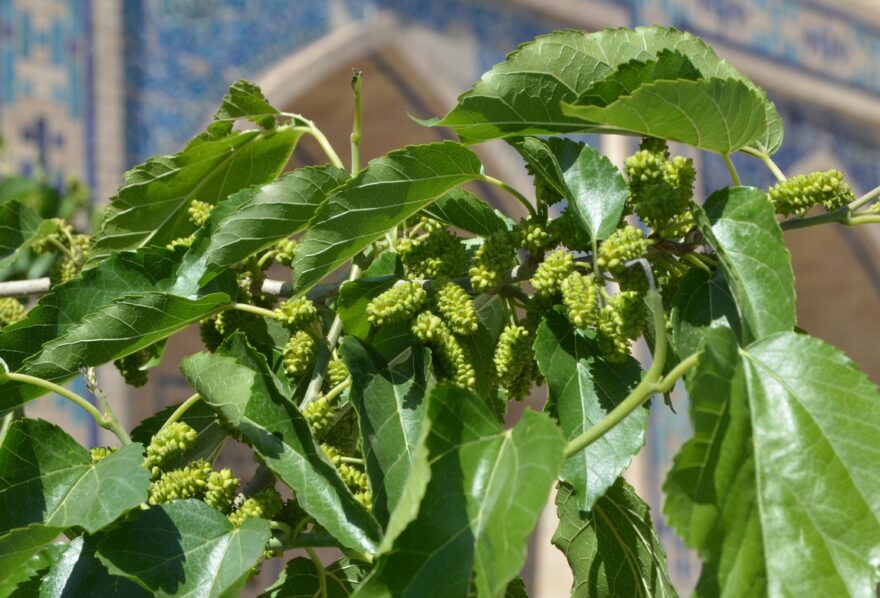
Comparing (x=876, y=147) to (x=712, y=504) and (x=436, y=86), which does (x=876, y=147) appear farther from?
(x=712, y=504)

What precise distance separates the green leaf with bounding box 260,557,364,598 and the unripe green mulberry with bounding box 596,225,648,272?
0.21 m

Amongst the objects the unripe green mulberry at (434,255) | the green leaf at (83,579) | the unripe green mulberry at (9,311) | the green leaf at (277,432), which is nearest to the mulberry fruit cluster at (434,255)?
the unripe green mulberry at (434,255)

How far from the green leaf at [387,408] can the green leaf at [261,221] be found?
9 cm

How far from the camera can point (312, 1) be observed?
3717 millimetres

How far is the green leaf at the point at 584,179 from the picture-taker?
52 cm

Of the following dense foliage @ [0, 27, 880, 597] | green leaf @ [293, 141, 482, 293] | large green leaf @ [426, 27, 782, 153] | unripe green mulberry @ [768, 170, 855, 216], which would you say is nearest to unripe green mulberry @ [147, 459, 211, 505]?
dense foliage @ [0, 27, 880, 597]

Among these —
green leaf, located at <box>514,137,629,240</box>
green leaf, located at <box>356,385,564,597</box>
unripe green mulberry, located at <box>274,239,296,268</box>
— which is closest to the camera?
green leaf, located at <box>356,385,564,597</box>

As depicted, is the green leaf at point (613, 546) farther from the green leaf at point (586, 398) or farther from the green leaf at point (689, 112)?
the green leaf at point (689, 112)

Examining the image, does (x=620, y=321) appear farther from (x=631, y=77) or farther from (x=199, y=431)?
(x=199, y=431)

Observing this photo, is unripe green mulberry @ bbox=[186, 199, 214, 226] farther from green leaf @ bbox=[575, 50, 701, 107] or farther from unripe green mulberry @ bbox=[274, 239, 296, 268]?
green leaf @ bbox=[575, 50, 701, 107]

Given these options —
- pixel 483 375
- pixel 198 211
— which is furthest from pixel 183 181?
pixel 483 375

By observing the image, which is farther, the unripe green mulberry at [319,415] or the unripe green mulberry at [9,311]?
the unripe green mulberry at [9,311]

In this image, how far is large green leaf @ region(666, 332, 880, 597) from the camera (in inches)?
16.7

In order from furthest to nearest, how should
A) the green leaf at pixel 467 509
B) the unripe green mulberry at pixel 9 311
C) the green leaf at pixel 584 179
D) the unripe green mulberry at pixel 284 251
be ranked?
the unripe green mulberry at pixel 9 311 < the unripe green mulberry at pixel 284 251 < the green leaf at pixel 584 179 < the green leaf at pixel 467 509
